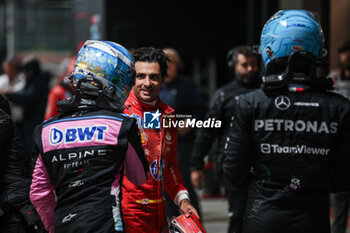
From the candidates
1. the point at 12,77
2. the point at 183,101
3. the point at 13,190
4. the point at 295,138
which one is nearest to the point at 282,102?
the point at 295,138

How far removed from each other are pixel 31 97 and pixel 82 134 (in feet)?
19.2

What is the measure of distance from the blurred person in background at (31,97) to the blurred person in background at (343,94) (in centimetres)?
418

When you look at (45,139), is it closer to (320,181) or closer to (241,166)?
(241,166)

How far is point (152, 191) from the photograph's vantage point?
325 cm

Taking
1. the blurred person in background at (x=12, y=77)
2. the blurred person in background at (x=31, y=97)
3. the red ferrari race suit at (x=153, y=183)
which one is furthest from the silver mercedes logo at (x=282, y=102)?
the blurred person in background at (x=12, y=77)

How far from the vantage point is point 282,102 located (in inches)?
115

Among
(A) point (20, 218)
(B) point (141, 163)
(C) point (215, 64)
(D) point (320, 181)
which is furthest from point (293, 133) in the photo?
(C) point (215, 64)

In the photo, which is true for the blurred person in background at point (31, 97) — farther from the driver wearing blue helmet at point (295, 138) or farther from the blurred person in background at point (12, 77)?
the driver wearing blue helmet at point (295, 138)

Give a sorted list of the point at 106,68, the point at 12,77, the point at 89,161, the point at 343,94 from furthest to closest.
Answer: the point at 12,77 < the point at 343,94 < the point at 106,68 < the point at 89,161

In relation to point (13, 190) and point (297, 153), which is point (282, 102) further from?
point (13, 190)

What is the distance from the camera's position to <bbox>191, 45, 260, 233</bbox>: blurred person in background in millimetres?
4496

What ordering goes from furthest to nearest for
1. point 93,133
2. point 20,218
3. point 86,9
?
1. point 86,9
2. point 20,218
3. point 93,133

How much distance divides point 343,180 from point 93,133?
130cm

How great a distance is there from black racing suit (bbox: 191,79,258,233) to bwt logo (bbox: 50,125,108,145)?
1.81 metres
